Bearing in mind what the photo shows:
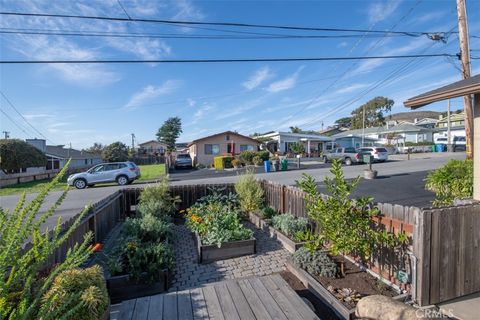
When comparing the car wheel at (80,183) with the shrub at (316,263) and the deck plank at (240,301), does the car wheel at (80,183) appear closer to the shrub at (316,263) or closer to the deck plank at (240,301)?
the shrub at (316,263)

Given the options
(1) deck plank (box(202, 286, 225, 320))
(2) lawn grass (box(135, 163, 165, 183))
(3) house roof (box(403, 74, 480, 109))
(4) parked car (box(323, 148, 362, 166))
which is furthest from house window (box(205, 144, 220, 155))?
(1) deck plank (box(202, 286, 225, 320))

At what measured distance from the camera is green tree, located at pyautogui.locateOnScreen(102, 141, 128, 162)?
138ft

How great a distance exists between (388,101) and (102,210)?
68035 millimetres

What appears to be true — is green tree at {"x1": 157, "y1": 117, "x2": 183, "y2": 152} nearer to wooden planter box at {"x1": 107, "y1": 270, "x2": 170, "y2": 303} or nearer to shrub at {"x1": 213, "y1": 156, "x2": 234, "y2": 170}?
shrub at {"x1": 213, "y1": 156, "x2": 234, "y2": 170}

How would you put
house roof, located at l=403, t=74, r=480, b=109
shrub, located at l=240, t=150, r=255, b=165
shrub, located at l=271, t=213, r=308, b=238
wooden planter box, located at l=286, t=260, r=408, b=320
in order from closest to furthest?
wooden planter box, located at l=286, t=260, r=408, b=320, house roof, located at l=403, t=74, r=480, b=109, shrub, located at l=271, t=213, r=308, b=238, shrub, located at l=240, t=150, r=255, b=165

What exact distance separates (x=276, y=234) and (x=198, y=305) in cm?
369

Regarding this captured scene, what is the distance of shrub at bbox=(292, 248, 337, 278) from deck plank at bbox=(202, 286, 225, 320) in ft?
6.13

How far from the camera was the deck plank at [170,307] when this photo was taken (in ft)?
8.31

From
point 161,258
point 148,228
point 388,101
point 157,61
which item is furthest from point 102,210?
point 388,101

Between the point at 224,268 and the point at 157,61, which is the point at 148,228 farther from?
the point at 157,61

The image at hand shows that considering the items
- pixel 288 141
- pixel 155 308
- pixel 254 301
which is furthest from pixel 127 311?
pixel 288 141

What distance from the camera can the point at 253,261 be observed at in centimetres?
506

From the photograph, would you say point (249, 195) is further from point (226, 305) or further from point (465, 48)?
point (465, 48)

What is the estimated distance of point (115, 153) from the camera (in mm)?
42906
